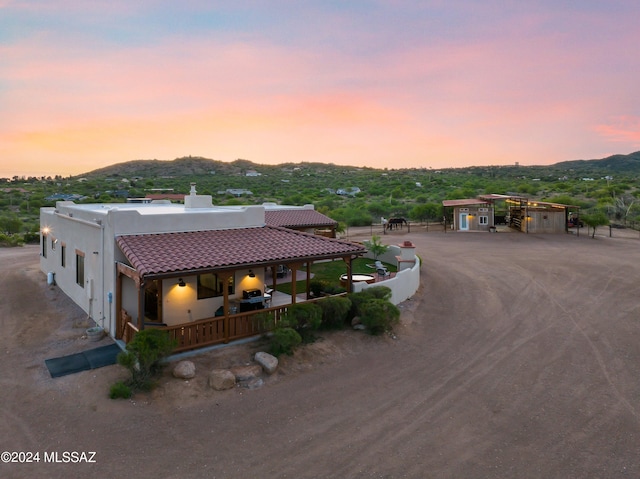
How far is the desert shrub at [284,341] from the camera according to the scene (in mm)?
10625

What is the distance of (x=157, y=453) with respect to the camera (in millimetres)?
7004

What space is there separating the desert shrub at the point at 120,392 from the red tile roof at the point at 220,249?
2443mm

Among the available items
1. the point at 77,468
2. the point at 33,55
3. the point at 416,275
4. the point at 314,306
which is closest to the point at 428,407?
the point at 314,306

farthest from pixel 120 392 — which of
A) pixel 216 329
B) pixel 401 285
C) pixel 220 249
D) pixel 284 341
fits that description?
pixel 401 285

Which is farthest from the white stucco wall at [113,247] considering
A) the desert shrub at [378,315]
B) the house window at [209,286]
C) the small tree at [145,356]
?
the desert shrub at [378,315]

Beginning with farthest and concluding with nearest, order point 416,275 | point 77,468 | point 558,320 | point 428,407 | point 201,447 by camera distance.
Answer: point 416,275 → point 558,320 → point 428,407 → point 201,447 → point 77,468

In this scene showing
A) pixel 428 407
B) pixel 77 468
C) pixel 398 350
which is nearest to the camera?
pixel 77 468

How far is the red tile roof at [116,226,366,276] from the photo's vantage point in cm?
1041

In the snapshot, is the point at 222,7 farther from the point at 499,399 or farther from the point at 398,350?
the point at 499,399

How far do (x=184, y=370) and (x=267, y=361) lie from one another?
1.90m

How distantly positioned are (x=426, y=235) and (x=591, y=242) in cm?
1222

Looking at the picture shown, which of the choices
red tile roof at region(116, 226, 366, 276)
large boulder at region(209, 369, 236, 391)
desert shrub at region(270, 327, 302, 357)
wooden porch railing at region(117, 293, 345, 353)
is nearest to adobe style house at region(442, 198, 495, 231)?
red tile roof at region(116, 226, 366, 276)

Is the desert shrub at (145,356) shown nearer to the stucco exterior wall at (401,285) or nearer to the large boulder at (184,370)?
the large boulder at (184,370)

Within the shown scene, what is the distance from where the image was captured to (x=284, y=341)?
10602mm
